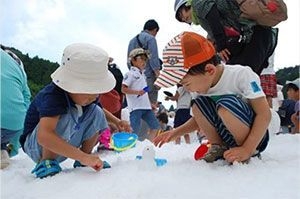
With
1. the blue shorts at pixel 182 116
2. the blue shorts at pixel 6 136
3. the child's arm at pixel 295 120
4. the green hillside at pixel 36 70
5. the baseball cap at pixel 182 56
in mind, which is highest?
the baseball cap at pixel 182 56

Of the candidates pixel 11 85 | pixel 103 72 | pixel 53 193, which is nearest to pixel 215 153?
pixel 103 72

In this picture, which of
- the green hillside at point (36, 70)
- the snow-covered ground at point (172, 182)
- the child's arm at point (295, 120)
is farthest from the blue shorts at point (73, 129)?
the green hillside at point (36, 70)

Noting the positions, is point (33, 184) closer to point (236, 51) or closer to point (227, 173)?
point (227, 173)

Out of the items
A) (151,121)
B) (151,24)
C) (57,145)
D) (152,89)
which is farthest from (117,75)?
(57,145)

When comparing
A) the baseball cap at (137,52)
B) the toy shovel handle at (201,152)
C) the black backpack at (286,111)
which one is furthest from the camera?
the black backpack at (286,111)

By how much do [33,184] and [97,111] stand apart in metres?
0.41

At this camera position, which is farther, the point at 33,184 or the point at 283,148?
the point at 283,148

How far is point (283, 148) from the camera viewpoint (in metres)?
1.81

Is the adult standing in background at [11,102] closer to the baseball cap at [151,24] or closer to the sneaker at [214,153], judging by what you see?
the sneaker at [214,153]

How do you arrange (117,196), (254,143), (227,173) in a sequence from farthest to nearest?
(254,143) < (227,173) < (117,196)

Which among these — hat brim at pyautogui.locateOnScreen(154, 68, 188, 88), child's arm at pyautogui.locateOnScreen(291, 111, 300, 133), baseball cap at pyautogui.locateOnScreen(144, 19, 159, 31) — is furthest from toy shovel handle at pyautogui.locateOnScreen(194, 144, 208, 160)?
child's arm at pyautogui.locateOnScreen(291, 111, 300, 133)

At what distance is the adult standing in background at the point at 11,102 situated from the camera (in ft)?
6.44

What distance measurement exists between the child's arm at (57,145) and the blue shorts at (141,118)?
1.81 m

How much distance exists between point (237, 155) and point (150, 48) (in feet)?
7.41
